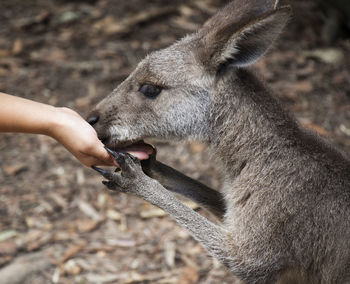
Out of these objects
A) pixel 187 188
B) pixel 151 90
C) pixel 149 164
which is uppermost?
pixel 151 90

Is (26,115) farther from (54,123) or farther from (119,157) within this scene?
(119,157)

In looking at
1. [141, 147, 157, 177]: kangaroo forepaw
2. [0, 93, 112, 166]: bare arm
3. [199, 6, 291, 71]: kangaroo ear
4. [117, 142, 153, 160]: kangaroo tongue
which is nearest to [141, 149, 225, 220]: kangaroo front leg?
[141, 147, 157, 177]: kangaroo forepaw

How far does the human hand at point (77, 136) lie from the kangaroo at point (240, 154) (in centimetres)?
10

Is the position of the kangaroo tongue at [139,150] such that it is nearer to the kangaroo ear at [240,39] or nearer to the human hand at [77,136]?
the human hand at [77,136]

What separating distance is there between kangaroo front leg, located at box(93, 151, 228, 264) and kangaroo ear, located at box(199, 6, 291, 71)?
84 cm

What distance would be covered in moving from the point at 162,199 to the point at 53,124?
78 cm

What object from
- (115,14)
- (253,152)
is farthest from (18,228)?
(115,14)

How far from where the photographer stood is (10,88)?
644 centimetres

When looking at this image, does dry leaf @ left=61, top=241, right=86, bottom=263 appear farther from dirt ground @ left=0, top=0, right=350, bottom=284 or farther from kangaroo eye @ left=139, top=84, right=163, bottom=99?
kangaroo eye @ left=139, top=84, right=163, bottom=99

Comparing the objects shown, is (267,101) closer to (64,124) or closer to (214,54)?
(214,54)

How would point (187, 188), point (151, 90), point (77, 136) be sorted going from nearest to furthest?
point (77, 136), point (151, 90), point (187, 188)

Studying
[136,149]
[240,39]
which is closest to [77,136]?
[136,149]

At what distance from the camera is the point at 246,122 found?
3686 mm

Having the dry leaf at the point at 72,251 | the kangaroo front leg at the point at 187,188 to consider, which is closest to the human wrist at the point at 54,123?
the kangaroo front leg at the point at 187,188
